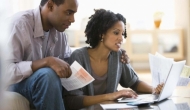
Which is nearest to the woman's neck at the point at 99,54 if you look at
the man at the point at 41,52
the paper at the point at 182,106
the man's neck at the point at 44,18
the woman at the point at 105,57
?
the woman at the point at 105,57

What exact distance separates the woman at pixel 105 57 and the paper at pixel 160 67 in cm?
17

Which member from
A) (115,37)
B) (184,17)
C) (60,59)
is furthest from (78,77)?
(184,17)

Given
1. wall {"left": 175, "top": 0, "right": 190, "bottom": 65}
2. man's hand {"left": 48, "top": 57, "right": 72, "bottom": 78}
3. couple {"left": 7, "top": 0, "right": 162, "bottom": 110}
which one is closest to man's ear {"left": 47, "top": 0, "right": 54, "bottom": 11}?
couple {"left": 7, "top": 0, "right": 162, "bottom": 110}

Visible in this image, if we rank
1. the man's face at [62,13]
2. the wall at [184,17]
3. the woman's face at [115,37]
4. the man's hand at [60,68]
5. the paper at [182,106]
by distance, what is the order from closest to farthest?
1. the paper at [182,106]
2. the man's hand at [60,68]
3. the man's face at [62,13]
4. the woman's face at [115,37]
5. the wall at [184,17]

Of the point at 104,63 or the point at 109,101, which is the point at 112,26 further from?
the point at 109,101

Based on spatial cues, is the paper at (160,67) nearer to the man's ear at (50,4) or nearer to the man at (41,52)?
the man at (41,52)

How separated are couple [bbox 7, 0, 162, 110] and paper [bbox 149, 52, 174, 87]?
5cm

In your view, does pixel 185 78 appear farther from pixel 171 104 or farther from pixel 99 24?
pixel 99 24

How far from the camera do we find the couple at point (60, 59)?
1.29 m

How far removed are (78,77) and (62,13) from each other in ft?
1.24

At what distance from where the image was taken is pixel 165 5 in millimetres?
4480

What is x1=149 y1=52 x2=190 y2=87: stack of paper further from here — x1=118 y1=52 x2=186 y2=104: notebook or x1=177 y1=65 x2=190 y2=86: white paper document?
x1=177 y1=65 x2=190 y2=86: white paper document

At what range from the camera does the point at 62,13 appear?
1575 mm

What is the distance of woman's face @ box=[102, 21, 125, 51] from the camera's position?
167 centimetres
